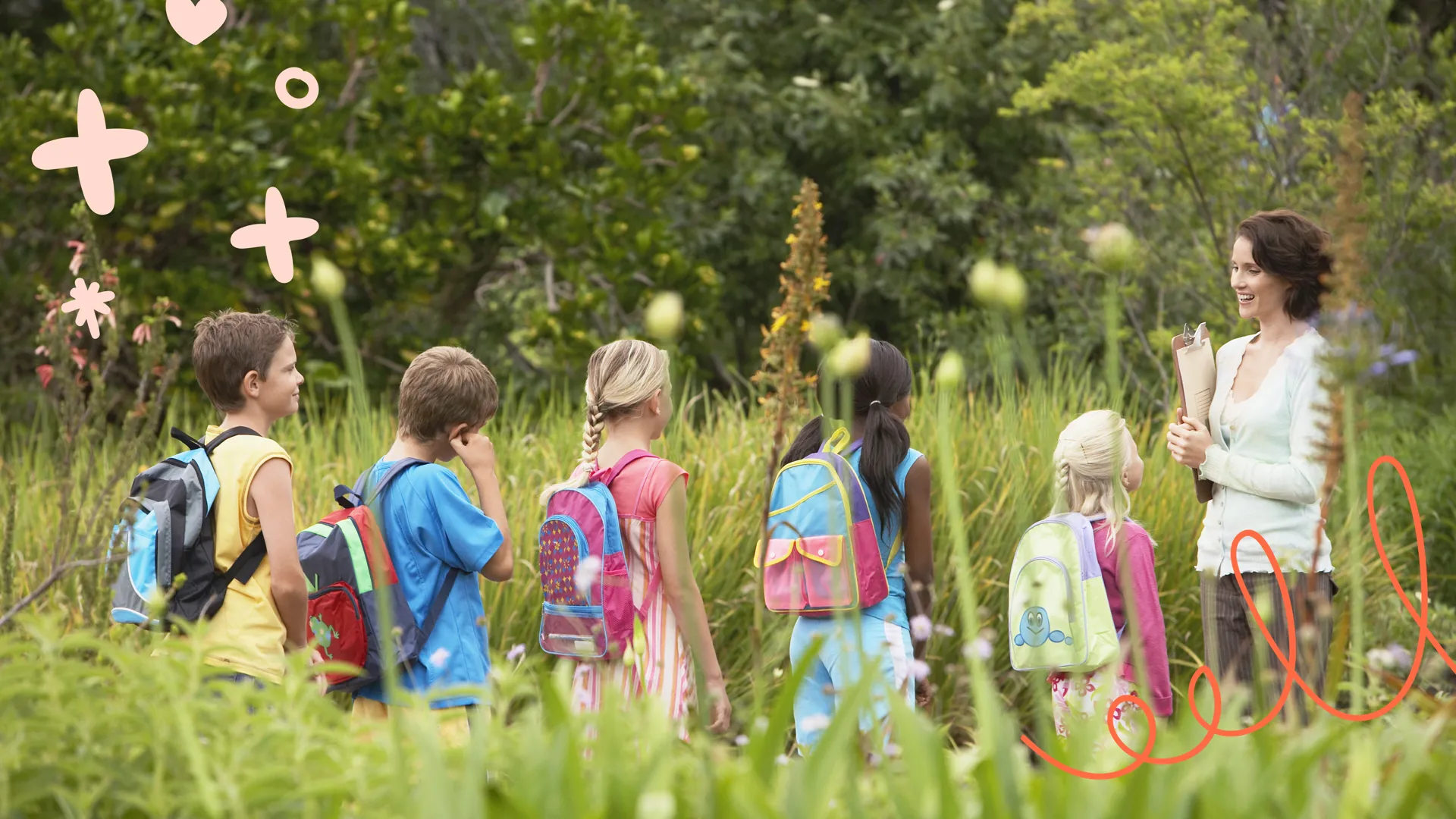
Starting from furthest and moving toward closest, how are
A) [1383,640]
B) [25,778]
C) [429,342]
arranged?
[429,342], [1383,640], [25,778]

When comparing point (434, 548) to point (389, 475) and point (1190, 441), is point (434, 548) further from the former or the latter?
point (1190, 441)

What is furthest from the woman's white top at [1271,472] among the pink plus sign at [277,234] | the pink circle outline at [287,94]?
the pink circle outline at [287,94]

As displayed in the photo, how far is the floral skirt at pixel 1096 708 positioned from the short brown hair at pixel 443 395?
154cm

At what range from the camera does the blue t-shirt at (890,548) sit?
3.57 meters

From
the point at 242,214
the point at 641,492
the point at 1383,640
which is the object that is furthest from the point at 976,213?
the point at 641,492

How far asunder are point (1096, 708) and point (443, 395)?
200 centimetres

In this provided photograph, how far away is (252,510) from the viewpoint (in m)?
3.08

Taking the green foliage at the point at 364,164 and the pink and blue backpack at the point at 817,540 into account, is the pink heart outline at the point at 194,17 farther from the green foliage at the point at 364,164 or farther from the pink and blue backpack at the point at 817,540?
the pink and blue backpack at the point at 817,540

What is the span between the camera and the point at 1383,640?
499 cm

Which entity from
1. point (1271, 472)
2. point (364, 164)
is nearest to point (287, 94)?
point (364, 164)

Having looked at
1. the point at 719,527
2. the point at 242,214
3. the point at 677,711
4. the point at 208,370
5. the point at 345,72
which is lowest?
the point at 677,711

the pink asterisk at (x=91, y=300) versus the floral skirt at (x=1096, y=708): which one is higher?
the pink asterisk at (x=91, y=300)

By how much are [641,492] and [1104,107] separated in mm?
6069

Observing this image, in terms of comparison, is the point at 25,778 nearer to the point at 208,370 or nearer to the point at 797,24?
the point at 208,370
